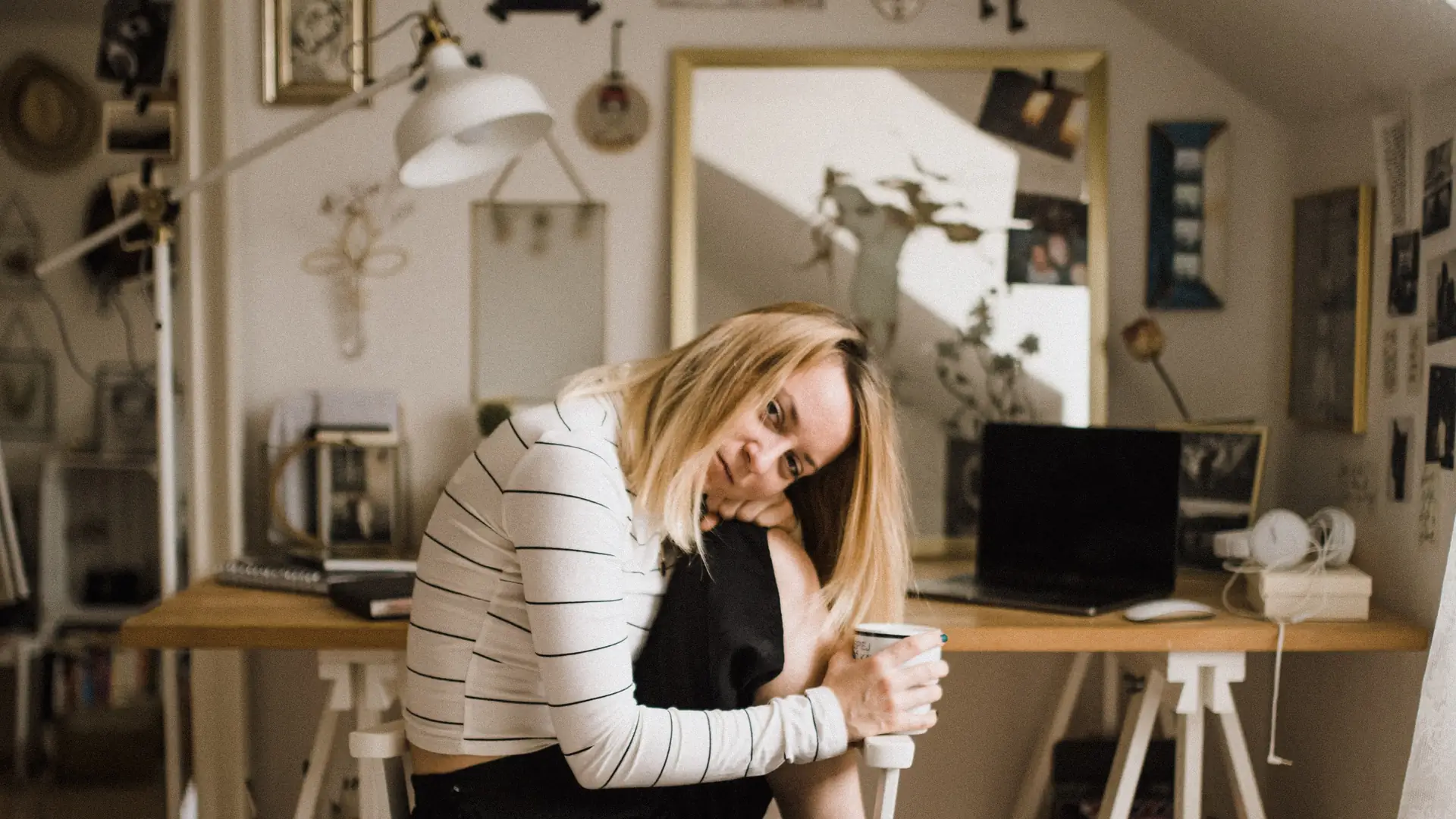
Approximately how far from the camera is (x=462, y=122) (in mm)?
1717

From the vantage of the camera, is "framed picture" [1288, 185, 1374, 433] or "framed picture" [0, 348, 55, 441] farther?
"framed picture" [0, 348, 55, 441]

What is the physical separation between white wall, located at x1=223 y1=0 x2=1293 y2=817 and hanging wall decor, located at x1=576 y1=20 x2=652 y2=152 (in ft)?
0.06

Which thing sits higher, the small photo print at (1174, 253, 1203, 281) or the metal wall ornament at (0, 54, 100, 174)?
the metal wall ornament at (0, 54, 100, 174)

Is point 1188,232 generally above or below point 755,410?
above

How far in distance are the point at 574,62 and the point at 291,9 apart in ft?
1.74

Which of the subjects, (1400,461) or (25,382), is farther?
(25,382)

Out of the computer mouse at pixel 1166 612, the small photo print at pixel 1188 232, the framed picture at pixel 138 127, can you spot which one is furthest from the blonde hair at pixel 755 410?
the framed picture at pixel 138 127

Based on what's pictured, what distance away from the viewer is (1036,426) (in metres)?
2.12

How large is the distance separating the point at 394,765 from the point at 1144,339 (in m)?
1.49

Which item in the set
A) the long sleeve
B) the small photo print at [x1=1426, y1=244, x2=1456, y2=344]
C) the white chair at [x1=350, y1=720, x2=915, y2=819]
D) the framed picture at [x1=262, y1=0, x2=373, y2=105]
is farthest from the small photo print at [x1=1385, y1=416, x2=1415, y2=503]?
the framed picture at [x1=262, y1=0, x2=373, y2=105]

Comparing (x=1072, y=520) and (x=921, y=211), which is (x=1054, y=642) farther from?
(x=921, y=211)

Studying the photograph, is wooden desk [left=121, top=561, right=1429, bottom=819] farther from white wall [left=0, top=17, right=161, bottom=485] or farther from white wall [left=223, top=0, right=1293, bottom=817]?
white wall [left=0, top=17, right=161, bottom=485]

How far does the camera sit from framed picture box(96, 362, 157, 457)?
2396mm

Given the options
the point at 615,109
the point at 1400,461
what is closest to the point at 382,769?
the point at 615,109
